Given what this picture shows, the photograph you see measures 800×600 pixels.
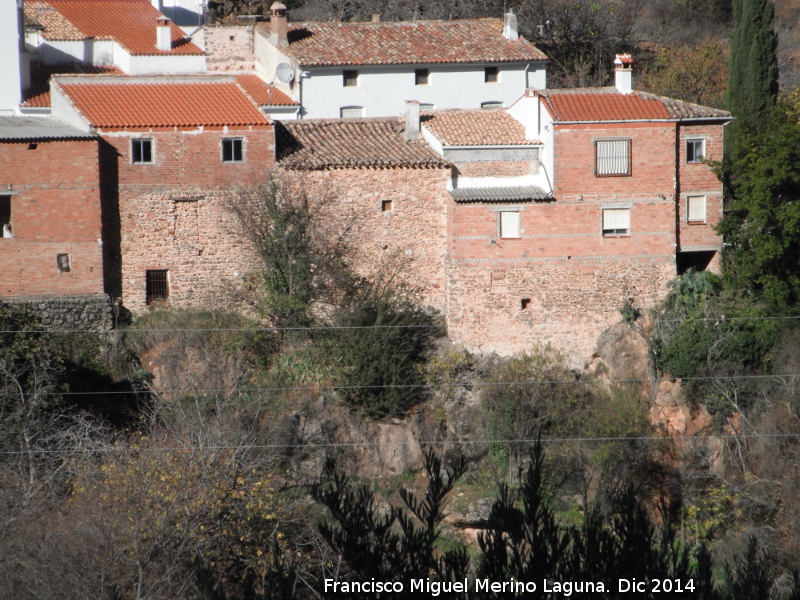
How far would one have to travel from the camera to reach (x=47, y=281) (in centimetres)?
2442

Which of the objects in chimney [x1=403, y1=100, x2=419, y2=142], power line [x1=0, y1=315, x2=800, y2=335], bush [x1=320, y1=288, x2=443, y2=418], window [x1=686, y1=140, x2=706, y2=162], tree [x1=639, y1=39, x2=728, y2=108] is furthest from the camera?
tree [x1=639, y1=39, x2=728, y2=108]

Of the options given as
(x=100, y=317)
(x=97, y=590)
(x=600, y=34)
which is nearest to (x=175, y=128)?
(x=100, y=317)

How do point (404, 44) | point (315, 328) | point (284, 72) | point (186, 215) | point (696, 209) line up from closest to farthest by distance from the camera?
point (315, 328) < point (186, 215) < point (696, 209) < point (284, 72) < point (404, 44)

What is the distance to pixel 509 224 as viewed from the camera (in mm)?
25031

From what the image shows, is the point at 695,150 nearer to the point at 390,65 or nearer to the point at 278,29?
the point at 390,65

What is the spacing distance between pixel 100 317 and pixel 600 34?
21.4 metres

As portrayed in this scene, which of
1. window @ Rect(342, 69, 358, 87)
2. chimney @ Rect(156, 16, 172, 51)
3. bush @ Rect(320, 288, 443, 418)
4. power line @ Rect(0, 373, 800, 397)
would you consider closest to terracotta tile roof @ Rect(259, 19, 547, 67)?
window @ Rect(342, 69, 358, 87)

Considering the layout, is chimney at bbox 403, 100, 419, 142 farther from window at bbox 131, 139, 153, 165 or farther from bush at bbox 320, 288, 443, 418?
window at bbox 131, 139, 153, 165

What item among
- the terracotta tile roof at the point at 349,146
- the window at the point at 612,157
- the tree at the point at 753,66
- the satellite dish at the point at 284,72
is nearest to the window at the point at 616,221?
the window at the point at 612,157

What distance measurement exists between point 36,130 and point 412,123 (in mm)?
8861

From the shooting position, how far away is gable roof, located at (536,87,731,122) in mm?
25031

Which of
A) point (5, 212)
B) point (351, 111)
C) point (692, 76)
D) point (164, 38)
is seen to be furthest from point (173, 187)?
point (692, 76)

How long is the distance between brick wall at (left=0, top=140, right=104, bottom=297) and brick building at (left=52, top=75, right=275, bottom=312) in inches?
20.4

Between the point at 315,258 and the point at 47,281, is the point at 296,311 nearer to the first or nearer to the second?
the point at 315,258
